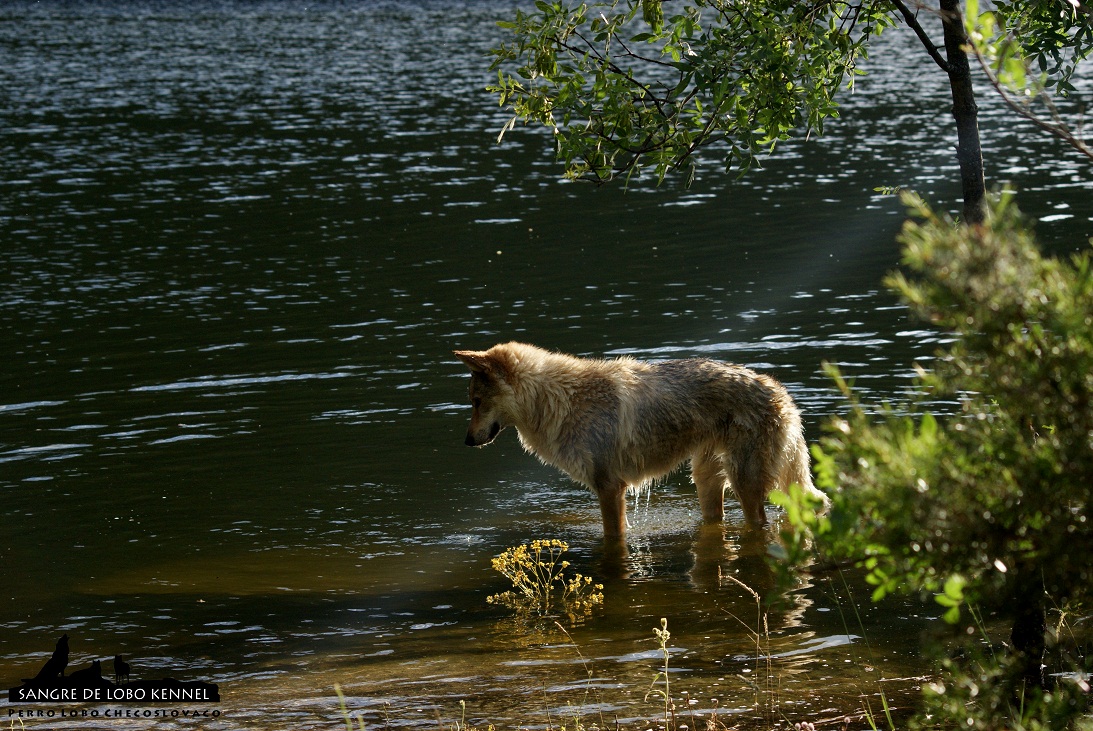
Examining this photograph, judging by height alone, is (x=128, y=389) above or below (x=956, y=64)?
below

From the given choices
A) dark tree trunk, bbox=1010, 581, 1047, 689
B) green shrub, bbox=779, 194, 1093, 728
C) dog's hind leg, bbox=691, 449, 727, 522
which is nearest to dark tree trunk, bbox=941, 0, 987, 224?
dark tree trunk, bbox=1010, 581, 1047, 689

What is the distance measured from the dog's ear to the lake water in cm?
196

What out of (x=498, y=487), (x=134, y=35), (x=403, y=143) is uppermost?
(x=134, y=35)

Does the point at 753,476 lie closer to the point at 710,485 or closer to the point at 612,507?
the point at 710,485

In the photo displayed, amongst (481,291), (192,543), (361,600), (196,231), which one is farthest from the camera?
(196,231)

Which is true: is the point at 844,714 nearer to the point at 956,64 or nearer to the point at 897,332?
the point at 956,64

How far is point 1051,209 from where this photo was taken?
28391mm

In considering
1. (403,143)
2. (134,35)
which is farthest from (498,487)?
(134,35)

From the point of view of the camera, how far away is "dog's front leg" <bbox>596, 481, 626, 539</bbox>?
12148 millimetres

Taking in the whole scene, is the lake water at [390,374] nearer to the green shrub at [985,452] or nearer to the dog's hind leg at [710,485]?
the dog's hind leg at [710,485]

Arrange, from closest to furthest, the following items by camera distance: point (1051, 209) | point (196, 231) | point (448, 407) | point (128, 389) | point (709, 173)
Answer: point (448, 407), point (128, 389), point (1051, 209), point (196, 231), point (709, 173)

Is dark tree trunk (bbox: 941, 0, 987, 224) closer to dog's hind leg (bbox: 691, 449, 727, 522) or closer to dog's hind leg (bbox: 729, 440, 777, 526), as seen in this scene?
dog's hind leg (bbox: 729, 440, 777, 526)

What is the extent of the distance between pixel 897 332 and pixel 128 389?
12579 mm

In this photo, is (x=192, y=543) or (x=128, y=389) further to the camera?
(x=128, y=389)
